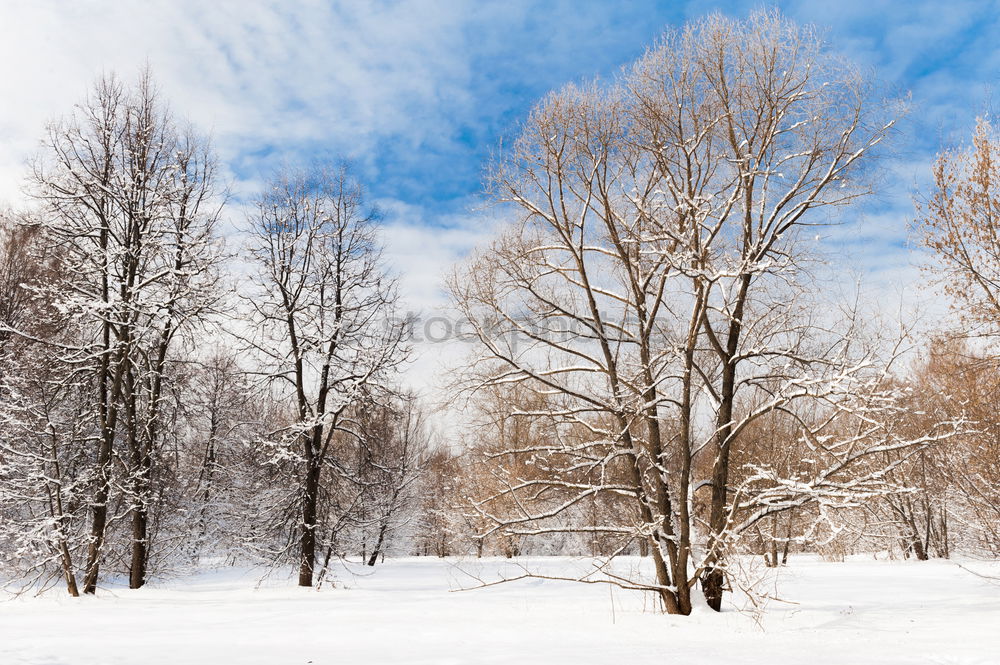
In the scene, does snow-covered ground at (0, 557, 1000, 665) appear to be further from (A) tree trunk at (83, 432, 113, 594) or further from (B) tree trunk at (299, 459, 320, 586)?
(B) tree trunk at (299, 459, 320, 586)

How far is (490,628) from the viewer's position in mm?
8961

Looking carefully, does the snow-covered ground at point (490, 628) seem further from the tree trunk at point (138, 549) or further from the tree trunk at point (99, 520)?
the tree trunk at point (138, 549)

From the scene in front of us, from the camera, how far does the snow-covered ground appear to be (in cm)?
677

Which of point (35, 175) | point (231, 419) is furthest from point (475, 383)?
point (231, 419)

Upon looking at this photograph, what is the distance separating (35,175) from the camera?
563 inches

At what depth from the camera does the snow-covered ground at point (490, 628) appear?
22.2 feet

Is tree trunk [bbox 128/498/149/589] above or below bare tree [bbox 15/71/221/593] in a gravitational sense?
below

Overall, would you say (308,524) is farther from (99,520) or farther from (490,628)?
(490,628)

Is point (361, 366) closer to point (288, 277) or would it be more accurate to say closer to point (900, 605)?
point (288, 277)

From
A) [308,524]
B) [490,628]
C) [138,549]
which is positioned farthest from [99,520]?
[490,628]

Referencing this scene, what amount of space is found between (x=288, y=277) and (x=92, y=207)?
4451mm

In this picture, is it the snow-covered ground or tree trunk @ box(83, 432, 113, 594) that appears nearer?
the snow-covered ground

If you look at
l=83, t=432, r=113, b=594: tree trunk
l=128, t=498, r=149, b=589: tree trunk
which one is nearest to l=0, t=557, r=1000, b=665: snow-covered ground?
l=83, t=432, r=113, b=594: tree trunk

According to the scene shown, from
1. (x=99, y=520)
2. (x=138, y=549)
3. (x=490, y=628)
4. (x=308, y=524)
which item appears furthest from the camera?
(x=308, y=524)
